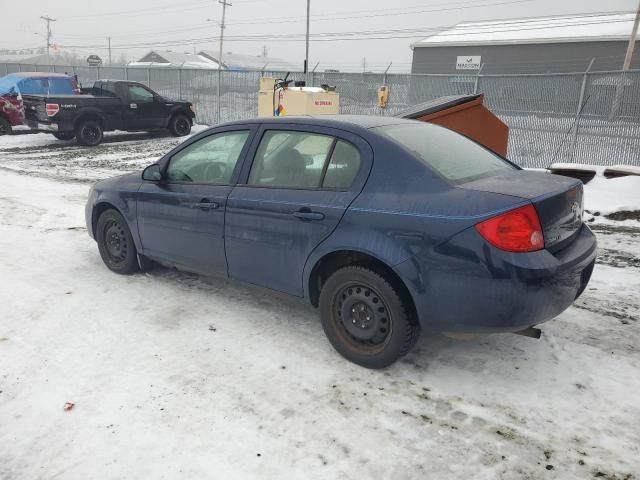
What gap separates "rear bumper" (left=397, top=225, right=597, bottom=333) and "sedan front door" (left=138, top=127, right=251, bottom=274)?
5.32ft

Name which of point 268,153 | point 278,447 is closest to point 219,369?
point 278,447

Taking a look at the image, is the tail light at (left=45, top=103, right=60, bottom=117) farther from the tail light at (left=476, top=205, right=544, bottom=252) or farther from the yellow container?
the tail light at (left=476, top=205, right=544, bottom=252)

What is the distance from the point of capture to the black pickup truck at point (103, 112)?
1336cm

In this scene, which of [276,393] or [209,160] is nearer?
[276,393]

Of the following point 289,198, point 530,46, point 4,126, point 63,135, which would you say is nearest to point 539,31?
point 530,46

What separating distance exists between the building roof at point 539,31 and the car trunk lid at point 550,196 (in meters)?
36.9

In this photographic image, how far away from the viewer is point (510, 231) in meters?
2.63

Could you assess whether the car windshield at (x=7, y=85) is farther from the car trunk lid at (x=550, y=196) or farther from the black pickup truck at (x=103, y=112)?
the car trunk lid at (x=550, y=196)

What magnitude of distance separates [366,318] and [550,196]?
129 centimetres

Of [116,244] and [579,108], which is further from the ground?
[579,108]

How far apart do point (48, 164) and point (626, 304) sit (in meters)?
11.5

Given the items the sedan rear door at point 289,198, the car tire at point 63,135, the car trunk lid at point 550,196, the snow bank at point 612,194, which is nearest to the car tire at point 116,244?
the sedan rear door at point 289,198

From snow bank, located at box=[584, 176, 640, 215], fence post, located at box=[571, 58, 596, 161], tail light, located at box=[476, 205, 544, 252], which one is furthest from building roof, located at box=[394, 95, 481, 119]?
fence post, located at box=[571, 58, 596, 161]

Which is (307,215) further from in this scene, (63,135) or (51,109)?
(63,135)
